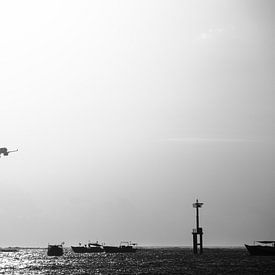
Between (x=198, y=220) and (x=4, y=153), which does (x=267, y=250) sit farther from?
(x=4, y=153)

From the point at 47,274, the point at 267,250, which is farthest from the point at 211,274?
the point at 267,250

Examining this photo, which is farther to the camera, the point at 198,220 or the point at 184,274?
the point at 198,220

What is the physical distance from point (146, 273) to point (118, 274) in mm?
5052

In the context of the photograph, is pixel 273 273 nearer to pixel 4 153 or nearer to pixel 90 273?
pixel 90 273

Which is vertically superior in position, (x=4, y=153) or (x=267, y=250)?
(x=4, y=153)

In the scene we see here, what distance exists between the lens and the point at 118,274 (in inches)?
4168

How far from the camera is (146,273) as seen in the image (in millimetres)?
106875

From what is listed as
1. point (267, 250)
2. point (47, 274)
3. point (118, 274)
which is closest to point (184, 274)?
point (118, 274)

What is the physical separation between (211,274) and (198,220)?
95.8m

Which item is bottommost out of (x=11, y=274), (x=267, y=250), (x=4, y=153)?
(x=11, y=274)

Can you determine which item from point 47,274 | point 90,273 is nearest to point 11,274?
point 47,274

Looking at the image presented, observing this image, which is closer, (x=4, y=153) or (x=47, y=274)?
(x=47, y=274)

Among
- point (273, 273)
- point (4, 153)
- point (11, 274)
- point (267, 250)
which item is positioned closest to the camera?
point (273, 273)

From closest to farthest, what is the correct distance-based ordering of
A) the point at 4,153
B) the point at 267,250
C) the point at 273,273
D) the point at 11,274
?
the point at 273,273
the point at 11,274
the point at 4,153
the point at 267,250
